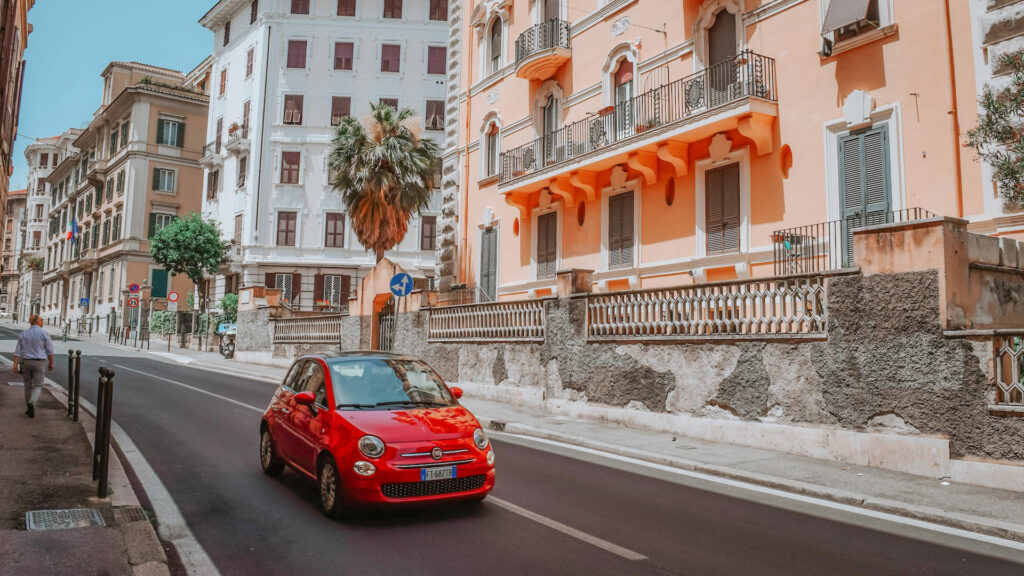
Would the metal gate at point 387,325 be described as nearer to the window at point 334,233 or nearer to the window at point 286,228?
the window at point 334,233

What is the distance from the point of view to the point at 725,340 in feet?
37.4

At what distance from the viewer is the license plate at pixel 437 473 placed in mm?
6309

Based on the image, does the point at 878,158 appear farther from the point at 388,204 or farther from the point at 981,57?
the point at 388,204

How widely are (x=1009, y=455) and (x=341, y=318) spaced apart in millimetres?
21833

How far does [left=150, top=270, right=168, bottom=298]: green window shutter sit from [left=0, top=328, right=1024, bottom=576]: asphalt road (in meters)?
53.2

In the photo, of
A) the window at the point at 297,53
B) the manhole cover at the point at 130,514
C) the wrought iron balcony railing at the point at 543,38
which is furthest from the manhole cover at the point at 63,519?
the window at the point at 297,53

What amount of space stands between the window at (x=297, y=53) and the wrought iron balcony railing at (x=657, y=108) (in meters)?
29.9

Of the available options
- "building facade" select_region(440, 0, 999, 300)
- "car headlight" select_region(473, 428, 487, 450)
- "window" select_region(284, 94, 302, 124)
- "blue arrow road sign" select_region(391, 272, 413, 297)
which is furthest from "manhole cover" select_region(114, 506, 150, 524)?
"window" select_region(284, 94, 302, 124)

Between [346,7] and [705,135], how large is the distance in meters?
37.4

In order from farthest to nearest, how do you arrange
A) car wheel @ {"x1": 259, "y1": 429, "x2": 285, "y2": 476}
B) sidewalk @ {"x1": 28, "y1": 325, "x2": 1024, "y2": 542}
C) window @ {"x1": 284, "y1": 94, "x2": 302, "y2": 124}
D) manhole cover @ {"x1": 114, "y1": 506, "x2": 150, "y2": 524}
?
window @ {"x1": 284, "y1": 94, "x2": 302, "y2": 124} → car wheel @ {"x1": 259, "y1": 429, "x2": 285, "y2": 476} → sidewalk @ {"x1": 28, "y1": 325, "x2": 1024, "y2": 542} → manhole cover @ {"x1": 114, "y1": 506, "x2": 150, "y2": 524}

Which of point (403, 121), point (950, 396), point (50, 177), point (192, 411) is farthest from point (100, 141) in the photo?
point (950, 396)

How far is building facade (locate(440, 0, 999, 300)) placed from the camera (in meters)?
13.0

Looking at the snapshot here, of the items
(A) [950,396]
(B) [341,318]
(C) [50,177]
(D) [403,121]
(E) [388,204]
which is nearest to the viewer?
(A) [950,396]

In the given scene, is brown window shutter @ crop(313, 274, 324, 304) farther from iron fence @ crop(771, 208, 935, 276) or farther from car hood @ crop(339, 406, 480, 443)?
car hood @ crop(339, 406, 480, 443)
